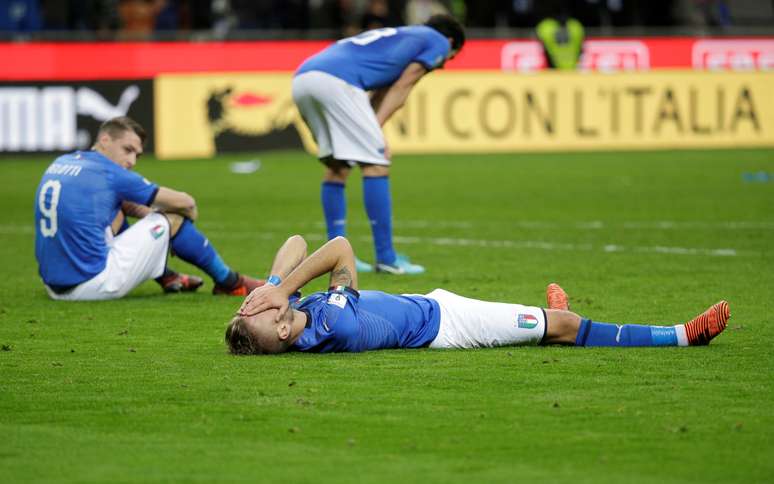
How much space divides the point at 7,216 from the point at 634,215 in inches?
273

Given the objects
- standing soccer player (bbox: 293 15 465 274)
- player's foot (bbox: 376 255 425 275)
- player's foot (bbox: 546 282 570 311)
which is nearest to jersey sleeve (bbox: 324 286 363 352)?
player's foot (bbox: 546 282 570 311)

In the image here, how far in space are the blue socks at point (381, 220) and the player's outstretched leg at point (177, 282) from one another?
160 cm

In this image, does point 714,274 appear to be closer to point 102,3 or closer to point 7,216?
point 7,216

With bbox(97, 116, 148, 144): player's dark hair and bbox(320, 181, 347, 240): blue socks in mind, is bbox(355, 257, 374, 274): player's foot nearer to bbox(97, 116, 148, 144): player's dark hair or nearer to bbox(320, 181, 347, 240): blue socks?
bbox(320, 181, 347, 240): blue socks

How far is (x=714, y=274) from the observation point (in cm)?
1098

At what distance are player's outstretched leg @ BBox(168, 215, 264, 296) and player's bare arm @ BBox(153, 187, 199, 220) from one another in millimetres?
100

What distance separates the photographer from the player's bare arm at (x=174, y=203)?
9.68 metres

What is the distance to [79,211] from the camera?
9.56 metres

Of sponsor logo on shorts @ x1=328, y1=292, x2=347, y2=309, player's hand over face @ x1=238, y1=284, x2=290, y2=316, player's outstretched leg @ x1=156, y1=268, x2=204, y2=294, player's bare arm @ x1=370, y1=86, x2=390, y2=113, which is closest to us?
player's hand over face @ x1=238, y1=284, x2=290, y2=316

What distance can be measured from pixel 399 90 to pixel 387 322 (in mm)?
4830

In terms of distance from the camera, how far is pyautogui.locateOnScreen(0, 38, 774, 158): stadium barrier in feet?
79.4

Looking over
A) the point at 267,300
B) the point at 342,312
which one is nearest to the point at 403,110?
the point at 342,312

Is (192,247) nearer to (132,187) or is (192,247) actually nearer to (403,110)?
(132,187)

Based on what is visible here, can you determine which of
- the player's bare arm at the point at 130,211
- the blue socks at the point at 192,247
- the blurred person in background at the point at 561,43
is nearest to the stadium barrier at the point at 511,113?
the blurred person in background at the point at 561,43
